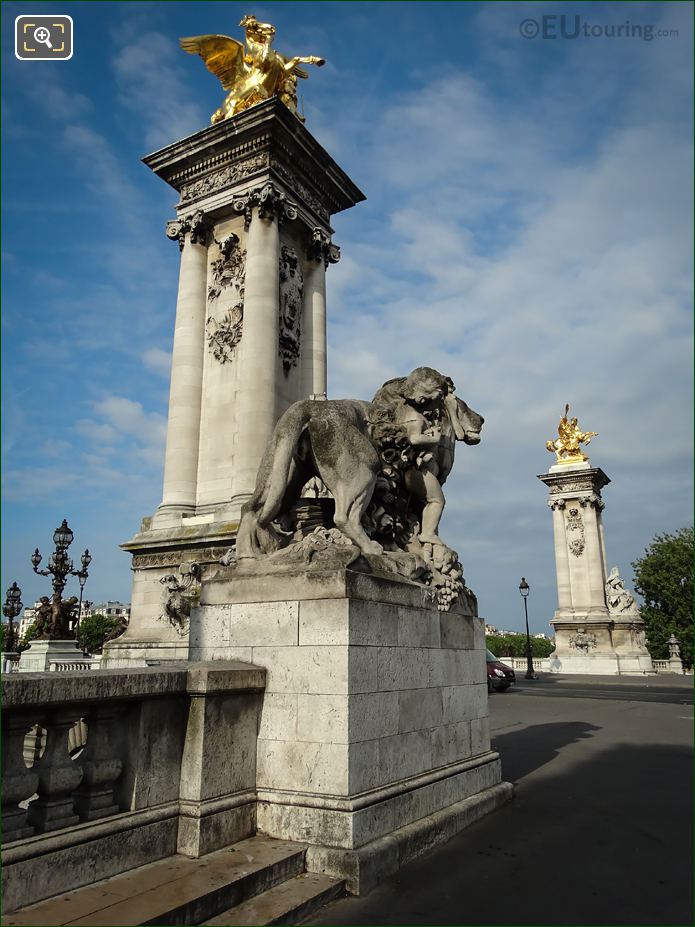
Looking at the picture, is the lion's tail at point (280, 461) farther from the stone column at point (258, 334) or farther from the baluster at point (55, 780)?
the stone column at point (258, 334)

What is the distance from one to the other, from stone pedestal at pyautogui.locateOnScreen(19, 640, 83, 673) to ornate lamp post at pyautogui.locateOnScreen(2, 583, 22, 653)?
395cm

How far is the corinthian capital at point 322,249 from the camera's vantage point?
59.3ft

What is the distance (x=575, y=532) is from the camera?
4609 cm

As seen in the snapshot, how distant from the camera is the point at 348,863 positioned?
4.38 metres

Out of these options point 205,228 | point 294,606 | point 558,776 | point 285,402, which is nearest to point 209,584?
point 294,606

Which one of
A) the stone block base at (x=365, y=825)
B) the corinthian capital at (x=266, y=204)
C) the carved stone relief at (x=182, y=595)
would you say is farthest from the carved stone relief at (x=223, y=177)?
the stone block base at (x=365, y=825)

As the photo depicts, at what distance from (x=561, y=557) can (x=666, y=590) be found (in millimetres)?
20549

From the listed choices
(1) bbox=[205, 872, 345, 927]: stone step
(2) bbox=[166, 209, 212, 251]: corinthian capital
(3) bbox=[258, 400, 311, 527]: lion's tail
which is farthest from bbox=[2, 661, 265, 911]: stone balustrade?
(2) bbox=[166, 209, 212, 251]: corinthian capital

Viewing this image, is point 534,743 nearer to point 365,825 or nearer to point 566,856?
point 566,856

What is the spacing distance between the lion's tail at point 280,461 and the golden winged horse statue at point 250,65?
1489 cm

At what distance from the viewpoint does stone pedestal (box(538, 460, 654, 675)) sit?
4203 cm

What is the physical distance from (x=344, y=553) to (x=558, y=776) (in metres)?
5.30

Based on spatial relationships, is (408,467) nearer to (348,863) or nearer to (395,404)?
(395,404)

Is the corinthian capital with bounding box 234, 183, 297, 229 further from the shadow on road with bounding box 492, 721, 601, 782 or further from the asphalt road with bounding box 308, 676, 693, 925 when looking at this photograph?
the asphalt road with bounding box 308, 676, 693, 925
